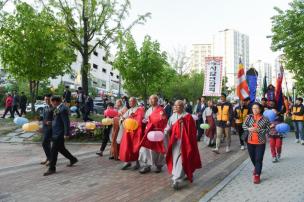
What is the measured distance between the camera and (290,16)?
24.1m

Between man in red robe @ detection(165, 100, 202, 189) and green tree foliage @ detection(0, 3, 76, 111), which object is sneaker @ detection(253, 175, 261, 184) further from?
green tree foliage @ detection(0, 3, 76, 111)

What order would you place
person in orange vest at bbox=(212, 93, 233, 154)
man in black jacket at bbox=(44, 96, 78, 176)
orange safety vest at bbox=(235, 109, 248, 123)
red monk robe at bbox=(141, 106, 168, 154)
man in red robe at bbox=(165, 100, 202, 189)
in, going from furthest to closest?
orange safety vest at bbox=(235, 109, 248, 123), person in orange vest at bbox=(212, 93, 233, 154), man in black jacket at bbox=(44, 96, 78, 176), red monk robe at bbox=(141, 106, 168, 154), man in red robe at bbox=(165, 100, 202, 189)

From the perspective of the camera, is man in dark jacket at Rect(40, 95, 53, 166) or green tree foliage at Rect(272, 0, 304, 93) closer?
man in dark jacket at Rect(40, 95, 53, 166)

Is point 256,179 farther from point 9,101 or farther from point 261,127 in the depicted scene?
point 9,101

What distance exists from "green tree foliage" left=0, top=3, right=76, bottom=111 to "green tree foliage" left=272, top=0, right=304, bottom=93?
1371cm

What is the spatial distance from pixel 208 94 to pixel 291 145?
11.7ft

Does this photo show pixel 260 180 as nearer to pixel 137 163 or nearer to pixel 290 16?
pixel 137 163

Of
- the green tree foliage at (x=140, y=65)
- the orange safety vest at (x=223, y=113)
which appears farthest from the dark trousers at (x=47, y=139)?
the green tree foliage at (x=140, y=65)

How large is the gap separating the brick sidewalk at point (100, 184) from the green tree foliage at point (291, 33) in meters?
16.1

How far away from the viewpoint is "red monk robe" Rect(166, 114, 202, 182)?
743 cm

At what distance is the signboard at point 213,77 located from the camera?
14906mm

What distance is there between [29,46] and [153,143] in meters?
14.1

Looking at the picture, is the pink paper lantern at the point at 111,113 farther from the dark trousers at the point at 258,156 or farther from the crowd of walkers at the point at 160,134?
the dark trousers at the point at 258,156

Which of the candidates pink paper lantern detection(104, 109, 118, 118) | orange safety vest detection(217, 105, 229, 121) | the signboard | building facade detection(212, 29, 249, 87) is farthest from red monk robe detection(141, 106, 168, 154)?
A: building facade detection(212, 29, 249, 87)
